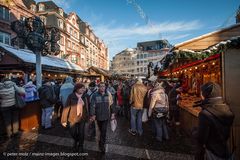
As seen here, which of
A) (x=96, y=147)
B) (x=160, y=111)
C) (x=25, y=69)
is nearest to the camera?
(x=96, y=147)

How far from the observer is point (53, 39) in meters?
9.40

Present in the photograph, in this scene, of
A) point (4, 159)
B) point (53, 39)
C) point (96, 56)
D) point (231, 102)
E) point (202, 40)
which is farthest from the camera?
point (96, 56)

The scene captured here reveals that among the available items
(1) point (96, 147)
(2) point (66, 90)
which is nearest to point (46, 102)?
(2) point (66, 90)

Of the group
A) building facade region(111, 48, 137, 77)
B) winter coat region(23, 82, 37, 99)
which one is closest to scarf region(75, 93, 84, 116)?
winter coat region(23, 82, 37, 99)

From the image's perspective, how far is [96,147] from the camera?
17.3 ft

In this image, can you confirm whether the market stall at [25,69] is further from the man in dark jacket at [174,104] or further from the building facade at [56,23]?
the building facade at [56,23]

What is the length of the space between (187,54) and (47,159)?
4.51 meters

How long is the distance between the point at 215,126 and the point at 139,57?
88661 mm

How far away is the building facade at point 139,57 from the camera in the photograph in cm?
8735

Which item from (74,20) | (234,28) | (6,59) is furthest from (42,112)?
(74,20)

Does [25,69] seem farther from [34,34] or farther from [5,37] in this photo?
[5,37]

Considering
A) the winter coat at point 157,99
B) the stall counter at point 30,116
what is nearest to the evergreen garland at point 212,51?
the winter coat at point 157,99

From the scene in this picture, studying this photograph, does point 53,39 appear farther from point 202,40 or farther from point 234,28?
point 234,28

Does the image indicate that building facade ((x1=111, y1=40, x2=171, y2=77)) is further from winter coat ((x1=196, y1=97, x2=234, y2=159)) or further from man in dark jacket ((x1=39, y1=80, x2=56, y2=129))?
winter coat ((x1=196, y1=97, x2=234, y2=159))
